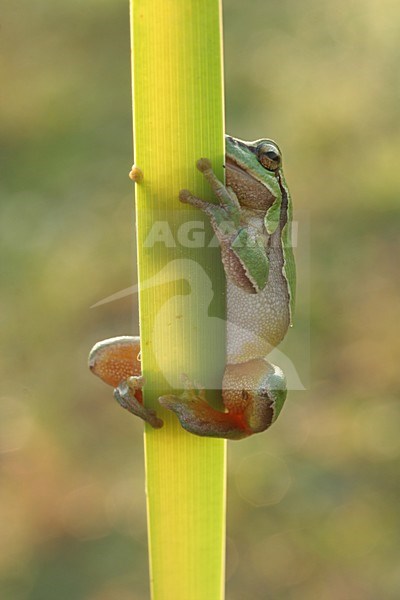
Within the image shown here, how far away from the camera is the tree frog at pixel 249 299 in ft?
4.89

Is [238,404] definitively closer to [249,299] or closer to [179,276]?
[249,299]

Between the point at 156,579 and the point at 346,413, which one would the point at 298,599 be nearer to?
the point at 346,413

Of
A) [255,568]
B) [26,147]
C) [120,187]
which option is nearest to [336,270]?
[120,187]

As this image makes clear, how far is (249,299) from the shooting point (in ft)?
5.45

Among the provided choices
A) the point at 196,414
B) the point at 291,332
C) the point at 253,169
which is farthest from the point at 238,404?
the point at 291,332

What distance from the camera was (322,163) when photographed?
16.7 ft

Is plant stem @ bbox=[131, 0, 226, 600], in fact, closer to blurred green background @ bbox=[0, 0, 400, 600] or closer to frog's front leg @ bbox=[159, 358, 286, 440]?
frog's front leg @ bbox=[159, 358, 286, 440]

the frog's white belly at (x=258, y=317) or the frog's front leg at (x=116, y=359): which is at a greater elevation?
the frog's white belly at (x=258, y=317)

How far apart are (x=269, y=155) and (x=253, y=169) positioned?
46mm

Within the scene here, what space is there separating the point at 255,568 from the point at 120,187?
8.47 ft

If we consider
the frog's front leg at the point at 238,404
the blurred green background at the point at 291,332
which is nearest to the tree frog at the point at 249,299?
the frog's front leg at the point at 238,404

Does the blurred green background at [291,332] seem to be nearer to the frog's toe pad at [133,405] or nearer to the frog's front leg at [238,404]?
the frog's front leg at [238,404]

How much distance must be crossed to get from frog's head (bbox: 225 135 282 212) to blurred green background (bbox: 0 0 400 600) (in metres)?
1.55

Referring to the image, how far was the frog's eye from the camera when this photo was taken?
5.47 feet
